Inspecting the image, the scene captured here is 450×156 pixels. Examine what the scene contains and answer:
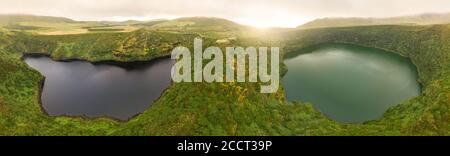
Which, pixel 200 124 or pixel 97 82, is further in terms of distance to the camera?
pixel 97 82

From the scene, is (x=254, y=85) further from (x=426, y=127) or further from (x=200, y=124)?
(x=426, y=127)

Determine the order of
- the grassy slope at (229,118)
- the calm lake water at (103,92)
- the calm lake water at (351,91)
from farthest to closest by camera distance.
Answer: the calm lake water at (351,91) → the calm lake water at (103,92) → the grassy slope at (229,118)

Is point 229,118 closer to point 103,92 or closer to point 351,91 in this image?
point 103,92

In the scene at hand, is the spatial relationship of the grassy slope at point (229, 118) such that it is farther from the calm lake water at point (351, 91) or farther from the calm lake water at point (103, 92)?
the calm lake water at point (103, 92)

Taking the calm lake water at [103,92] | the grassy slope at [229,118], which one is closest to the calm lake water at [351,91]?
the grassy slope at [229,118]

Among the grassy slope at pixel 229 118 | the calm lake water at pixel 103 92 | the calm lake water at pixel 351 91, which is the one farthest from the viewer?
the calm lake water at pixel 351 91

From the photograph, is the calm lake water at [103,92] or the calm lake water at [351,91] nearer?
the calm lake water at [103,92]

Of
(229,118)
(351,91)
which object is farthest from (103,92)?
(351,91)
